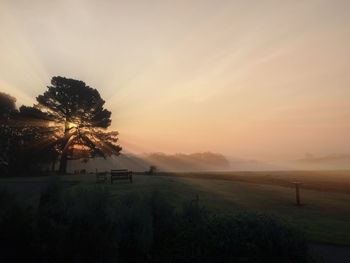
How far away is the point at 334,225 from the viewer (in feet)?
53.5

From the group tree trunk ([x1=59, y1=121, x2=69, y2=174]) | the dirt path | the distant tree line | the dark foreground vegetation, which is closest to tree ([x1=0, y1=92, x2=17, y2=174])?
the distant tree line

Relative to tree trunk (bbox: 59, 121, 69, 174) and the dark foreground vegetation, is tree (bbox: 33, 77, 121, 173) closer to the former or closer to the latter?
tree trunk (bbox: 59, 121, 69, 174)

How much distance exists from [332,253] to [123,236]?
25.5 feet

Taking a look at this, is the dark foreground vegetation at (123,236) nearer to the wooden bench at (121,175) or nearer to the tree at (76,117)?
the wooden bench at (121,175)

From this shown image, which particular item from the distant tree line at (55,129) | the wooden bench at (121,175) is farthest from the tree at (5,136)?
the wooden bench at (121,175)

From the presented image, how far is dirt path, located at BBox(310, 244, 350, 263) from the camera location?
35.4 feet

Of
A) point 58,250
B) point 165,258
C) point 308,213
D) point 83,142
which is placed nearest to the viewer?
point 58,250

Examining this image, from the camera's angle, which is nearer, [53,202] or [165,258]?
[165,258]

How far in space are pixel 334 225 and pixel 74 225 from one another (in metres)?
13.5

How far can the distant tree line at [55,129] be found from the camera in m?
52.2

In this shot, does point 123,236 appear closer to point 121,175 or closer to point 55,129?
point 121,175

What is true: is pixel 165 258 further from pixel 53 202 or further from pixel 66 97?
pixel 66 97

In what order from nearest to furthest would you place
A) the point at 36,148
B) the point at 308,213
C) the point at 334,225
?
1. the point at 334,225
2. the point at 308,213
3. the point at 36,148

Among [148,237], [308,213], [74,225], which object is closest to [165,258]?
[148,237]
